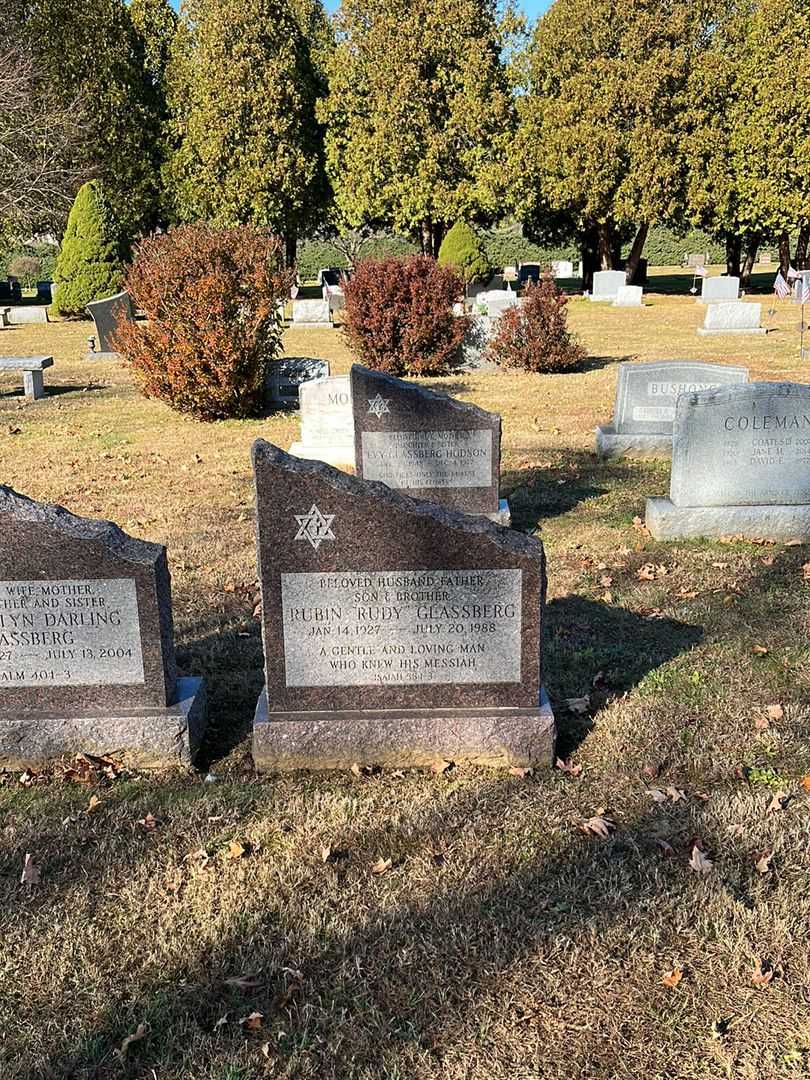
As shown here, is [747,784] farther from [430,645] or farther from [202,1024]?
[202,1024]

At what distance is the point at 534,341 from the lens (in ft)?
55.3

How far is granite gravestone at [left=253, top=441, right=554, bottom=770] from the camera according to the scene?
380 centimetres

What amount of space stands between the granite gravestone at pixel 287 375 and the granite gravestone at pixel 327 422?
351 cm

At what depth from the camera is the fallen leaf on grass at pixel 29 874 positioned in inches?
132

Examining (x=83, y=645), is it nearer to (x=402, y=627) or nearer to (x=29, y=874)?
(x=29, y=874)

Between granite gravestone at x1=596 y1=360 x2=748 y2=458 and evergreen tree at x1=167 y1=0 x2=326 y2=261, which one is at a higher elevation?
evergreen tree at x1=167 y1=0 x2=326 y2=261

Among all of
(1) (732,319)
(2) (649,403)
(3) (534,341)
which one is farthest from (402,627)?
(1) (732,319)

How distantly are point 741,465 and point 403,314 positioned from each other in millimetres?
9990

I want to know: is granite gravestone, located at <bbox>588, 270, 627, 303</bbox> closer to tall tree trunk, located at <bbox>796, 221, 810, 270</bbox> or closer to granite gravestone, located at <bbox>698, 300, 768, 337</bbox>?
tall tree trunk, located at <bbox>796, 221, 810, 270</bbox>

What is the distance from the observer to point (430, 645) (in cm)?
397

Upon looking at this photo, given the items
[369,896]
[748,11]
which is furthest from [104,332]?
[748,11]

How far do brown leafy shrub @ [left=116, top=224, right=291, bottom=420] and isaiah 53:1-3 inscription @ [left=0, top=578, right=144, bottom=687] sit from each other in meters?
8.84

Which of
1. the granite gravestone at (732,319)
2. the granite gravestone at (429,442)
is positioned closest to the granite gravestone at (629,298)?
the granite gravestone at (732,319)

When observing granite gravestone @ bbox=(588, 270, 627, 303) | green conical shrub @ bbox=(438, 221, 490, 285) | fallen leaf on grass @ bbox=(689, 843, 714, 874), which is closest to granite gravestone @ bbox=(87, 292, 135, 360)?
green conical shrub @ bbox=(438, 221, 490, 285)
